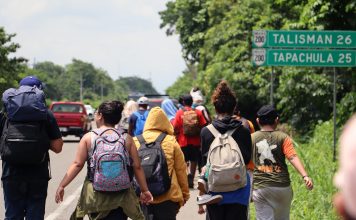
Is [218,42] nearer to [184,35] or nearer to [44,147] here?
[184,35]

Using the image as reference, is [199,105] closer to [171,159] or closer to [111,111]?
[171,159]

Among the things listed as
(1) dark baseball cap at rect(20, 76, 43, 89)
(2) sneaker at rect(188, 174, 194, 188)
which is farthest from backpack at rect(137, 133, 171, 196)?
(2) sneaker at rect(188, 174, 194, 188)

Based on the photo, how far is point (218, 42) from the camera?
37.7 metres

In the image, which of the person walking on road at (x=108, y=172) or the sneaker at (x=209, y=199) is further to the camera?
the sneaker at (x=209, y=199)

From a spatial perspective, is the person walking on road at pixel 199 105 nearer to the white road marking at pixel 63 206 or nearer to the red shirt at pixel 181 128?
the red shirt at pixel 181 128

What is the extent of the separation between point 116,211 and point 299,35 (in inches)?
316

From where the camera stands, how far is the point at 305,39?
41.0 feet

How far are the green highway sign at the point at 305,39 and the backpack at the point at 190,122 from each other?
182 centimetres

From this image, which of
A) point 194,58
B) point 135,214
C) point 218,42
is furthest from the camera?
point 194,58

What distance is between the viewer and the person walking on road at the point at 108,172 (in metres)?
5.12

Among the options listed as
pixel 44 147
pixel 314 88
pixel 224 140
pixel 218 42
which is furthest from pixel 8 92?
pixel 218 42

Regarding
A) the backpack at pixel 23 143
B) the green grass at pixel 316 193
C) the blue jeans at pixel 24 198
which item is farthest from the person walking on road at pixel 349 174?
the green grass at pixel 316 193

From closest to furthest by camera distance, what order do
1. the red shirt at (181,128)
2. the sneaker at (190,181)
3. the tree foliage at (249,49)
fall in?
1. the red shirt at (181,128)
2. the sneaker at (190,181)
3. the tree foliage at (249,49)

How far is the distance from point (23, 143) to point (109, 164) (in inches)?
38.1
